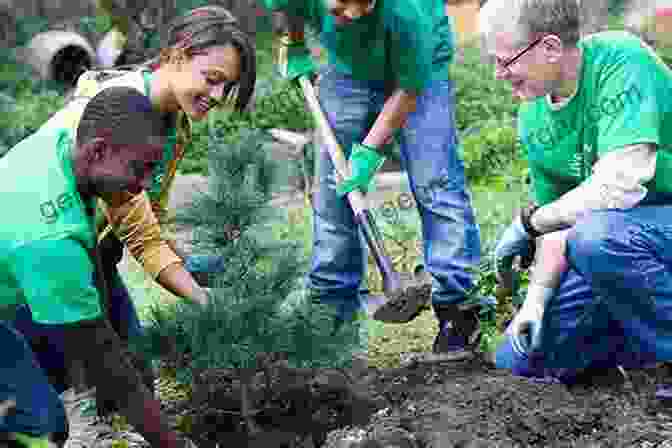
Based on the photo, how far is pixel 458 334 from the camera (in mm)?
4027

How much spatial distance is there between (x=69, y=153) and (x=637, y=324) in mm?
1733

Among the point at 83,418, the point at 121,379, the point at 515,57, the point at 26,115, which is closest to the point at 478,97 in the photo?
the point at 26,115

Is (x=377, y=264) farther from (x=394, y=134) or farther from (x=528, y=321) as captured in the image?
(x=528, y=321)

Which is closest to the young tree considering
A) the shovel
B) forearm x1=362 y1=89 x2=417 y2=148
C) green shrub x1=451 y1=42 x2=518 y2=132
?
the shovel

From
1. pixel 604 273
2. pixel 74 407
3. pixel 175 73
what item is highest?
pixel 175 73

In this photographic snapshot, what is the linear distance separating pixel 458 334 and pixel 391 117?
0.84 metres

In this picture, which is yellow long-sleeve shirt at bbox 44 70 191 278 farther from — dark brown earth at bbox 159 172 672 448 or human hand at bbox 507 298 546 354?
human hand at bbox 507 298 546 354

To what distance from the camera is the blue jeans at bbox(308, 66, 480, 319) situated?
3.96 m

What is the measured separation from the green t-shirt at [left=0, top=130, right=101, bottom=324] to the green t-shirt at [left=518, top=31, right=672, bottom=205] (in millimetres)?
1478

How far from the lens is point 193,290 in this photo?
338 cm

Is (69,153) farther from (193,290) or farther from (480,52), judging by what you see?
(480,52)

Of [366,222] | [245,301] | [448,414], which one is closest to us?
[245,301]

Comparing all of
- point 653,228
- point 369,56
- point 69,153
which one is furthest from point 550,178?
point 69,153

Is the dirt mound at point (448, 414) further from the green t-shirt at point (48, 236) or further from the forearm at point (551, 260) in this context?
the green t-shirt at point (48, 236)
